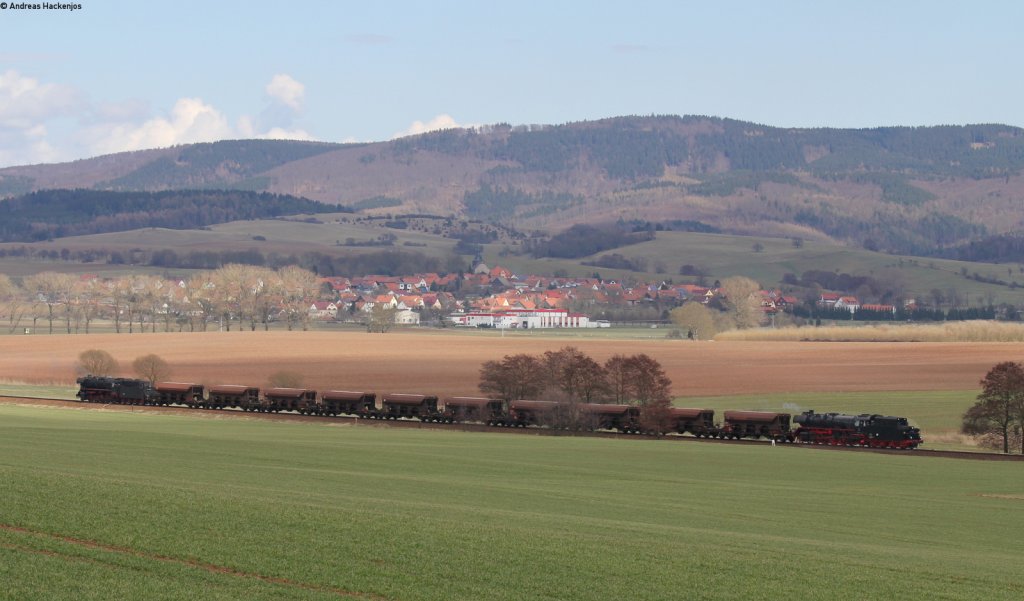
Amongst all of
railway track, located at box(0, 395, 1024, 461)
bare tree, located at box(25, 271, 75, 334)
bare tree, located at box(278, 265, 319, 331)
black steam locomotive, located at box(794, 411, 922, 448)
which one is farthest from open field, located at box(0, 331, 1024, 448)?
bare tree, located at box(25, 271, 75, 334)

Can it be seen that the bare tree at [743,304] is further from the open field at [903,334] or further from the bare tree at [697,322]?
the bare tree at [697,322]

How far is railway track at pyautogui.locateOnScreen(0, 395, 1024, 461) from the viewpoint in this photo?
57.2 meters

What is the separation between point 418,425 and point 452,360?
44.7 meters

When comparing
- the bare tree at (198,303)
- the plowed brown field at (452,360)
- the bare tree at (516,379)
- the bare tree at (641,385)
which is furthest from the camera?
the bare tree at (198,303)

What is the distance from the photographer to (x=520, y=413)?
7256 centimetres

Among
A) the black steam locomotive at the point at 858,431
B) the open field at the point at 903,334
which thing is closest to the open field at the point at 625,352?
the black steam locomotive at the point at 858,431

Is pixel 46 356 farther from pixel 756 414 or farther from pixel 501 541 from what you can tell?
pixel 501 541

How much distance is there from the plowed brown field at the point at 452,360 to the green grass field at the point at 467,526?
48310mm

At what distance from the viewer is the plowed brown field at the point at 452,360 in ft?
318

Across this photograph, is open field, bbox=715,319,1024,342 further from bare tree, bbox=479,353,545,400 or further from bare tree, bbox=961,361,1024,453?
bare tree, bbox=961,361,1024,453

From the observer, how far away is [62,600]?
1797cm

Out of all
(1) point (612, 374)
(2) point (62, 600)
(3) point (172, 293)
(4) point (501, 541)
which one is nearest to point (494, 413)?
(1) point (612, 374)

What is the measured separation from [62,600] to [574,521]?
12937mm

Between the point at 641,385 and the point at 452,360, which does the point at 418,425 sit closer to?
the point at 641,385
